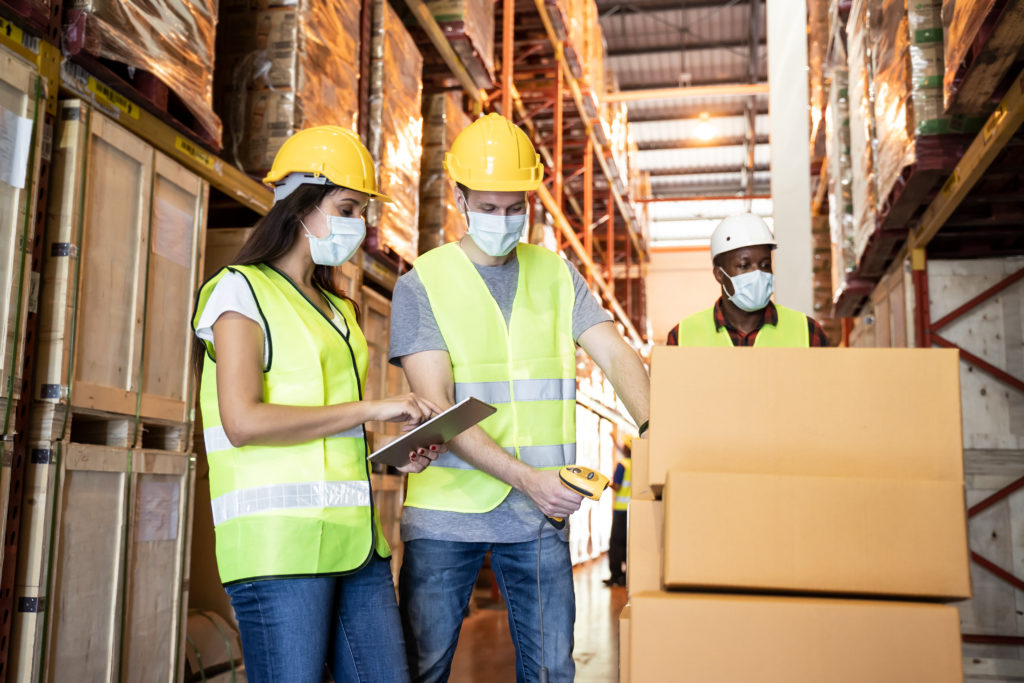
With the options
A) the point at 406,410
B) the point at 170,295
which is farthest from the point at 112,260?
the point at 406,410

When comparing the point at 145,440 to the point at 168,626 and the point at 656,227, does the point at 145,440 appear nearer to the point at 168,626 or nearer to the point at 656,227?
the point at 168,626

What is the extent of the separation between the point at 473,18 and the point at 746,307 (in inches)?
165

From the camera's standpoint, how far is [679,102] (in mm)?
22844

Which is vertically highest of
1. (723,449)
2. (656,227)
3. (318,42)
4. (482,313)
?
(656,227)

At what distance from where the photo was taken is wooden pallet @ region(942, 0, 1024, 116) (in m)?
3.39

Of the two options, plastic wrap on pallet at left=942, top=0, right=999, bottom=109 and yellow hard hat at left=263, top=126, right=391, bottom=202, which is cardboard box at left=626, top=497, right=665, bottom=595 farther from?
plastic wrap on pallet at left=942, top=0, right=999, bottom=109

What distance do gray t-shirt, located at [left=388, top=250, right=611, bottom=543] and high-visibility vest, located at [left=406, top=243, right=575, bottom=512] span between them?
0.07ft

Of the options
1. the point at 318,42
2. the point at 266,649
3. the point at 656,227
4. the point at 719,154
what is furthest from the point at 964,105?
the point at 656,227

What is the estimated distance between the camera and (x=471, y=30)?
23.5 feet

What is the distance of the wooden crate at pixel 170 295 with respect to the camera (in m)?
3.87

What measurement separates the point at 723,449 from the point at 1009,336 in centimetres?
536

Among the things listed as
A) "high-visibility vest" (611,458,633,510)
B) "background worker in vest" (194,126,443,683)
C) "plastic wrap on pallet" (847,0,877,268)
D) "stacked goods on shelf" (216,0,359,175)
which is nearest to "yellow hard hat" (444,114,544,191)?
"background worker in vest" (194,126,443,683)

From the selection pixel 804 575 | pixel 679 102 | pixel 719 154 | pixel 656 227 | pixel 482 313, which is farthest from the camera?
pixel 656 227

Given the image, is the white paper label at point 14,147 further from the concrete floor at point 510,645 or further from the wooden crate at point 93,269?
the concrete floor at point 510,645
